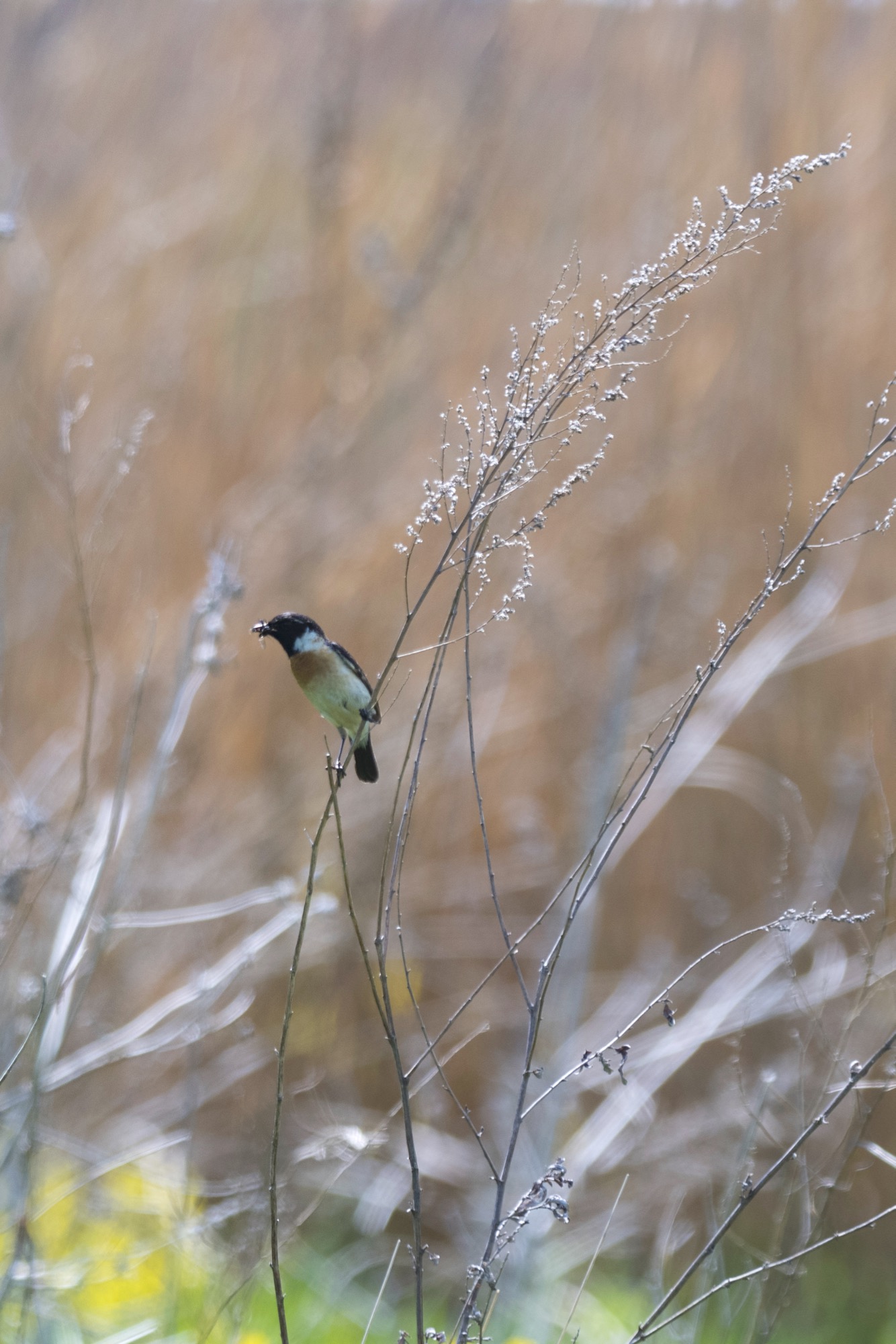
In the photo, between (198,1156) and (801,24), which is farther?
(801,24)

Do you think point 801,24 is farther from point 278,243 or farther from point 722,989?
point 722,989

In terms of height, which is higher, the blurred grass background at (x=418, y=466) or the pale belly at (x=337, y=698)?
the blurred grass background at (x=418, y=466)

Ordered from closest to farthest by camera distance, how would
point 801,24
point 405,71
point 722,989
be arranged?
point 722,989
point 801,24
point 405,71

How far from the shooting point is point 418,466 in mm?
3824

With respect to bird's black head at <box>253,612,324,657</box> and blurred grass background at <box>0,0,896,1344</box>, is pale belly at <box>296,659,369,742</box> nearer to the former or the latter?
bird's black head at <box>253,612,324,657</box>

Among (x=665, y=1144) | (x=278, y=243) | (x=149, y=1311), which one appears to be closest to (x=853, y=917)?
(x=149, y=1311)

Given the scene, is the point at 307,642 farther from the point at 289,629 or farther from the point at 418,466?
the point at 418,466

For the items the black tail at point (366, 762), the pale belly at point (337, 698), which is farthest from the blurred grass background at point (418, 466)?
the pale belly at point (337, 698)

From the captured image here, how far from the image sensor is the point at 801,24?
3.93m

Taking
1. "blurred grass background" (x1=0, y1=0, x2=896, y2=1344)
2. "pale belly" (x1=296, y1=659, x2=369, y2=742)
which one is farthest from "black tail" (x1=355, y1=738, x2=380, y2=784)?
"blurred grass background" (x1=0, y1=0, x2=896, y2=1344)

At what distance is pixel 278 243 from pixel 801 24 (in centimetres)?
180

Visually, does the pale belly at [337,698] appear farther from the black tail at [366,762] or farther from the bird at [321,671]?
the black tail at [366,762]

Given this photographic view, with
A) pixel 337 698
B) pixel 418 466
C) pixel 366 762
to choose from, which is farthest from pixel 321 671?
pixel 418 466

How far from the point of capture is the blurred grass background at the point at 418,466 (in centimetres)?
342
